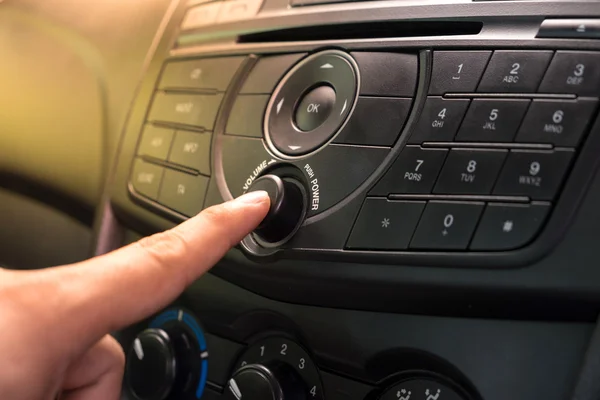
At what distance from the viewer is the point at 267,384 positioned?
0.41 m

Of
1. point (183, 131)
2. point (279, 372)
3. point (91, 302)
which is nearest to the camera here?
point (91, 302)

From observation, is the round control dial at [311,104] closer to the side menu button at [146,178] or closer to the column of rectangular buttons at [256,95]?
the column of rectangular buttons at [256,95]

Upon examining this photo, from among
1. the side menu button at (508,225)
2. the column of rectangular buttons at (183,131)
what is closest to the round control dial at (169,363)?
the column of rectangular buttons at (183,131)

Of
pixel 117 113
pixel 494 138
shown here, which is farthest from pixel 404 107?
pixel 117 113

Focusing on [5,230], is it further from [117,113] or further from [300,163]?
[300,163]

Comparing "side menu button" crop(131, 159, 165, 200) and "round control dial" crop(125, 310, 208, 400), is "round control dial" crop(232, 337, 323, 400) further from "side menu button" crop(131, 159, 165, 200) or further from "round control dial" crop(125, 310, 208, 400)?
"side menu button" crop(131, 159, 165, 200)

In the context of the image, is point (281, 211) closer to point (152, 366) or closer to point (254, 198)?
point (254, 198)

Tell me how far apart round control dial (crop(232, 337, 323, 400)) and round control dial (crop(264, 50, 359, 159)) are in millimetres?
149

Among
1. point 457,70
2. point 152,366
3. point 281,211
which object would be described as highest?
point 457,70

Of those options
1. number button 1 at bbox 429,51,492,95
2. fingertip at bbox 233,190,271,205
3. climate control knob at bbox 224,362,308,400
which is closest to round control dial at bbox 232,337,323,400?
climate control knob at bbox 224,362,308,400

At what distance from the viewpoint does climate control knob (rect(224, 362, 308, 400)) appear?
1.33 feet

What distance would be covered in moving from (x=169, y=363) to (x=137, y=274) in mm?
156

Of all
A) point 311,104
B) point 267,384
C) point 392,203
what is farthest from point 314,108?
point 267,384

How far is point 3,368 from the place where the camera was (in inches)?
11.2
